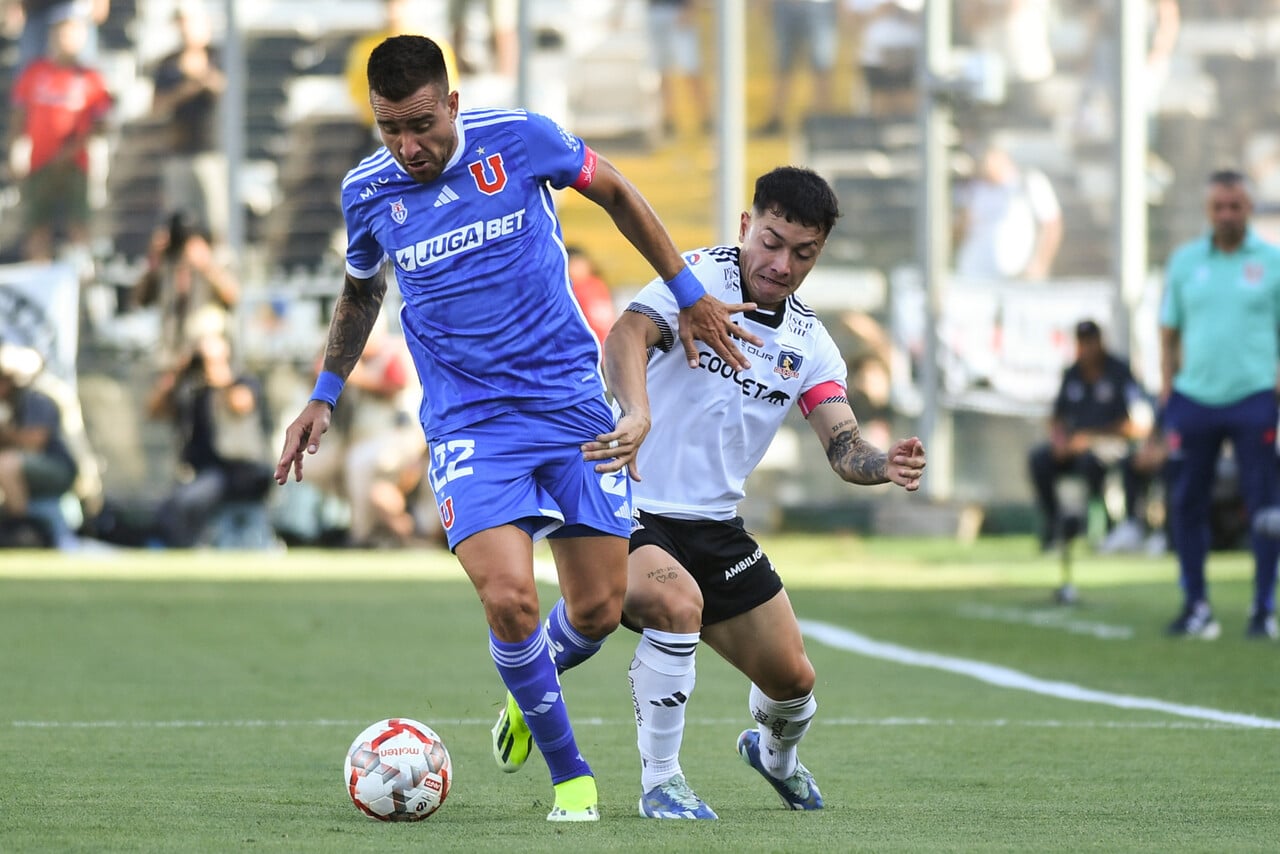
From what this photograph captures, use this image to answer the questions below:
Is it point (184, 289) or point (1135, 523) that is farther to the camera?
point (184, 289)

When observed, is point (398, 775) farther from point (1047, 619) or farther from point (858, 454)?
point (1047, 619)

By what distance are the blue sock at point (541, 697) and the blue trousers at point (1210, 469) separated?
6888mm

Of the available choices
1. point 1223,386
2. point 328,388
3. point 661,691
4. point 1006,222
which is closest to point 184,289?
point 1006,222

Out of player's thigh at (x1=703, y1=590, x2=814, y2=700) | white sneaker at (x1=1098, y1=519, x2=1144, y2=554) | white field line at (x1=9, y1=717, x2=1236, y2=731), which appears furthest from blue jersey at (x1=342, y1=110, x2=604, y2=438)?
white sneaker at (x1=1098, y1=519, x2=1144, y2=554)

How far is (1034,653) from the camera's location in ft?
38.6

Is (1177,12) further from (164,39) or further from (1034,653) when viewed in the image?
(1034,653)

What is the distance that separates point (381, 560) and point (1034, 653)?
8.15 metres

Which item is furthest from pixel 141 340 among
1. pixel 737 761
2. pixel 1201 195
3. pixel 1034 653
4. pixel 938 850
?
pixel 938 850

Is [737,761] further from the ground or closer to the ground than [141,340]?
further from the ground

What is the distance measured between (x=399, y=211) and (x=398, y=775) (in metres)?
1.57

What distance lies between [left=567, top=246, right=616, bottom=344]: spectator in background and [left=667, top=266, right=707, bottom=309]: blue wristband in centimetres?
1544

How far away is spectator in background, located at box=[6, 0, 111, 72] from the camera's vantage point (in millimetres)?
25141

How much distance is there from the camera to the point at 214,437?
760 inches

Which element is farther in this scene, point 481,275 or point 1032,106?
point 1032,106
